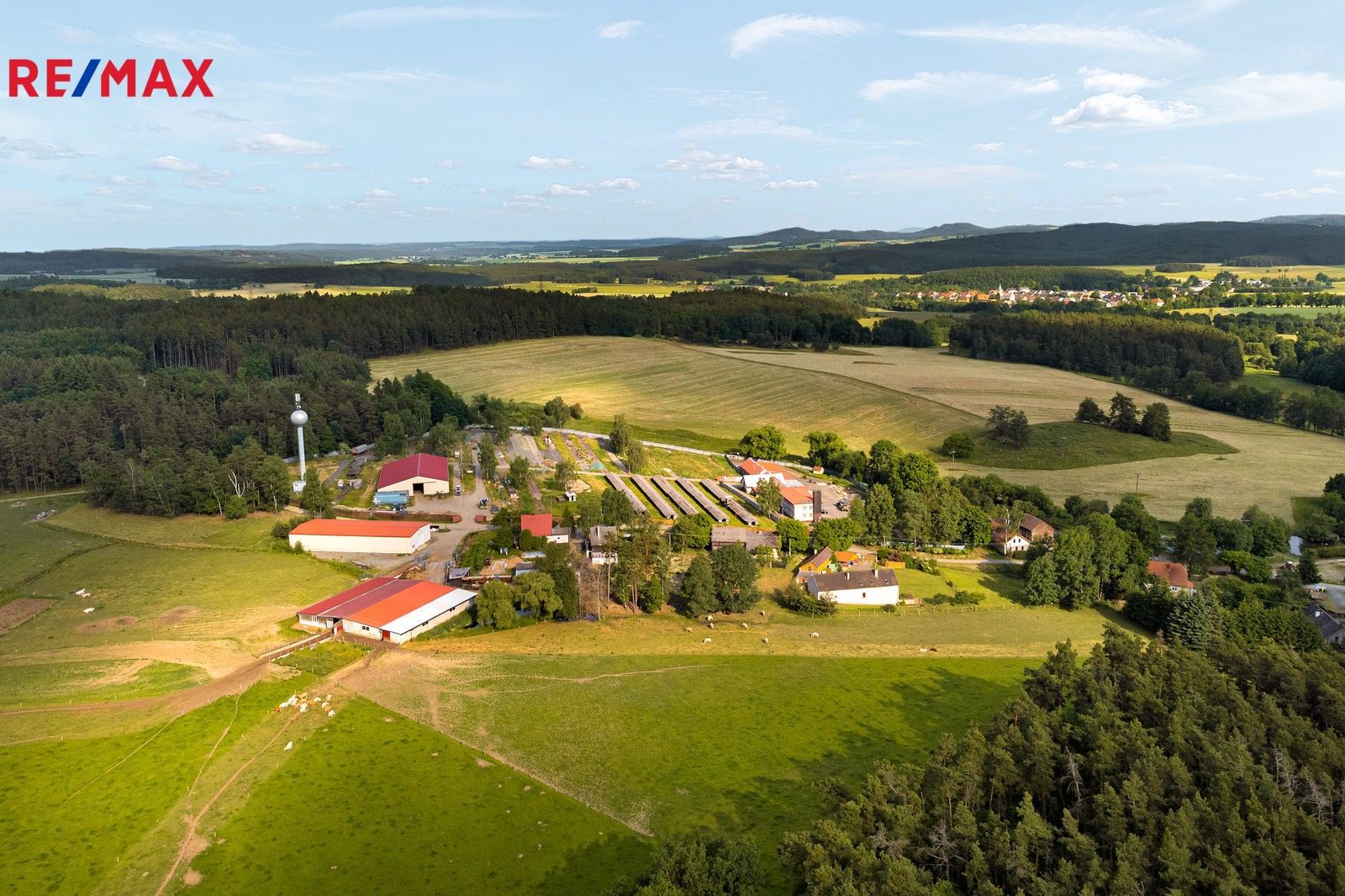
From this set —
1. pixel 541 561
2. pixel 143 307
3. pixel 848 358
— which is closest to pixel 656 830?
pixel 541 561

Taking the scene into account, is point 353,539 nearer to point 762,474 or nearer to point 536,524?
point 536,524

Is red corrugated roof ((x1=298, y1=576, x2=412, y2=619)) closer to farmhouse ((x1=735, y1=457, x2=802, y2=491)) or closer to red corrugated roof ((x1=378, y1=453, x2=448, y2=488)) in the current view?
red corrugated roof ((x1=378, y1=453, x2=448, y2=488))

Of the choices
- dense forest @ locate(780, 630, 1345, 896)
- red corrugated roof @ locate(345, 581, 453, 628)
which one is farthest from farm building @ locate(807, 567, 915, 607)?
red corrugated roof @ locate(345, 581, 453, 628)

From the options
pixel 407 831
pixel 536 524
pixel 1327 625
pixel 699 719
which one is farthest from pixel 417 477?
pixel 1327 625

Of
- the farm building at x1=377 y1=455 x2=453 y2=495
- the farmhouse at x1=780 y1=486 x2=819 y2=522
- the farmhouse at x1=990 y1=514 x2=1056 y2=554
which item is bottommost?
the farmhouse at x1=990 y1=514 x2=1056 y2=554

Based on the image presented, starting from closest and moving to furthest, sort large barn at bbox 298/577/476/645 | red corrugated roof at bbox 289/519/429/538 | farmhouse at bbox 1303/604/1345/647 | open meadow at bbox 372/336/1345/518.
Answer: farmhouse at bbox 1303/604/1345/647 → large barn at bbox 298/577/476/645 → red corrugated roof at bbox 289/519/429/538 → open meadow at bbox 372/336/1345/518

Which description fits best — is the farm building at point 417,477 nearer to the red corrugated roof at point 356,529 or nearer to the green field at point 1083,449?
the red corrugated roof at point 356,529
